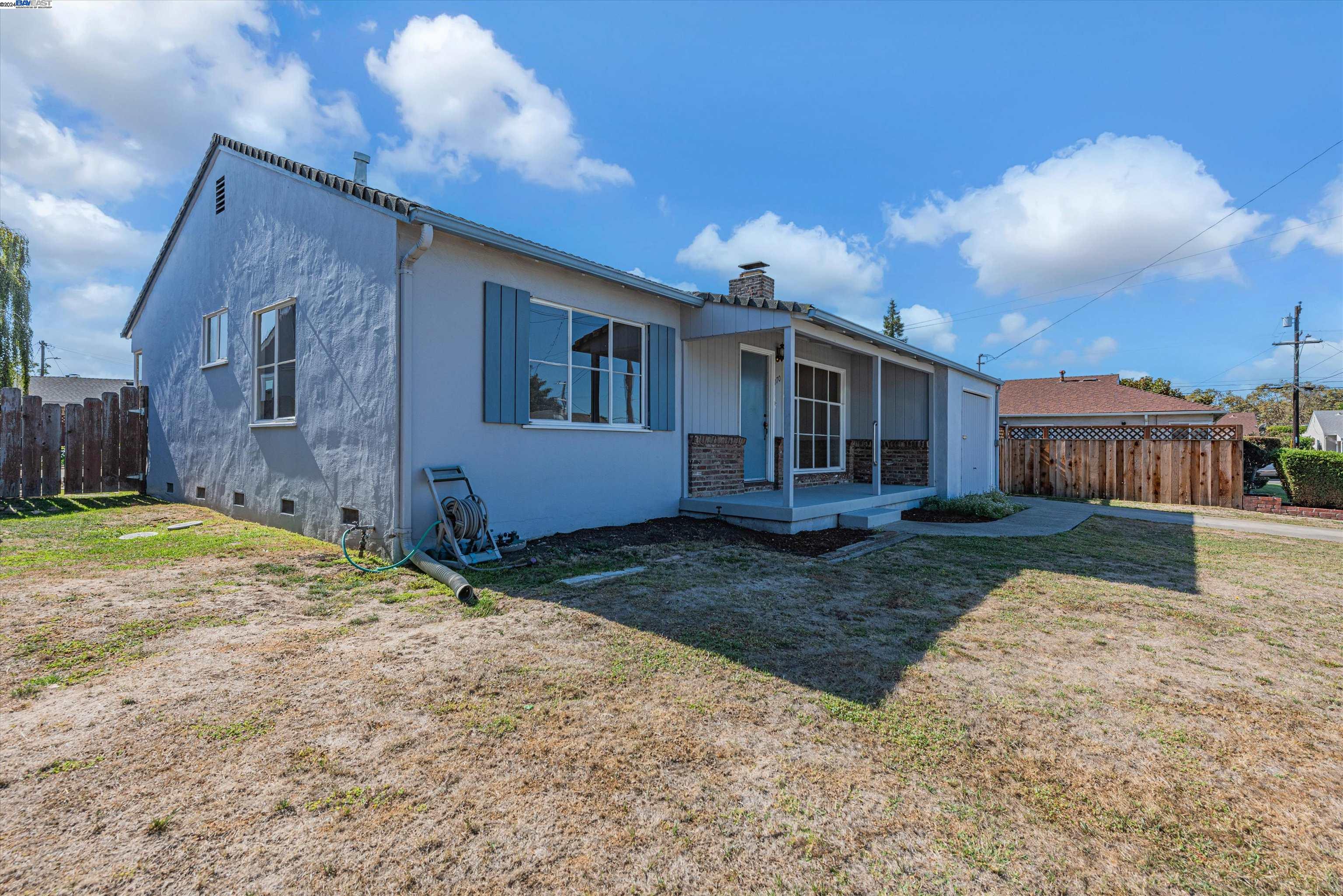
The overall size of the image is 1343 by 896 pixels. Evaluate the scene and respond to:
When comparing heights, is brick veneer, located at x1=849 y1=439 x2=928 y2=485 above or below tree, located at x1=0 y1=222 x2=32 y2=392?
below

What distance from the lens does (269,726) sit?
2.49m

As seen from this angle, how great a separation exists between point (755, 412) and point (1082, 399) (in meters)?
21.6

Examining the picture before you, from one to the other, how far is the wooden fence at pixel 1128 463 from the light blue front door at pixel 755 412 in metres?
8.33

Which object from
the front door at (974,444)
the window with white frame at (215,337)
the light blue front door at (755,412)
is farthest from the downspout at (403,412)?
the front door at (974,444)

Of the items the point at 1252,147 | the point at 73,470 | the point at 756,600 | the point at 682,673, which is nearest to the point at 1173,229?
the point at 1252,147

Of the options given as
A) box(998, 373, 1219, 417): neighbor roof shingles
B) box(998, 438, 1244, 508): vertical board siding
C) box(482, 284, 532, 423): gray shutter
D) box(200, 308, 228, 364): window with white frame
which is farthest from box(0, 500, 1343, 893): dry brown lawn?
box(998, 373, 1219, 417): neighbor roof shingles

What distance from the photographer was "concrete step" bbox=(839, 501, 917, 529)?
8414 mm

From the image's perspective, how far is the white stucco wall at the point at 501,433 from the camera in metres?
5.73

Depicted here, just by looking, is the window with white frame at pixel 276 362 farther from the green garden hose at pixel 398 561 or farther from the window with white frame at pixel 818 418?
the window with white frame at pixel 818 418

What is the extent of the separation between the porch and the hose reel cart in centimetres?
318

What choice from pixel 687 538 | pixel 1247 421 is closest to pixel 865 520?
pixel 687 538

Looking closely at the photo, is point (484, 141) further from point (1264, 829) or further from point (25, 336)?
point (25, 336)

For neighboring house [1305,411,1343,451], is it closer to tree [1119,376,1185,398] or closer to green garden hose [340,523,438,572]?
tree [1119,376,1185,398]

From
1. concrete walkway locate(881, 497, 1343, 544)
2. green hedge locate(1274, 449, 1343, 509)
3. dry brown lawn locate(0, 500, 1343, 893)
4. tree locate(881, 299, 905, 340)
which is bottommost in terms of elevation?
dry brown lawn locate(0, 500, 1343, 893)
